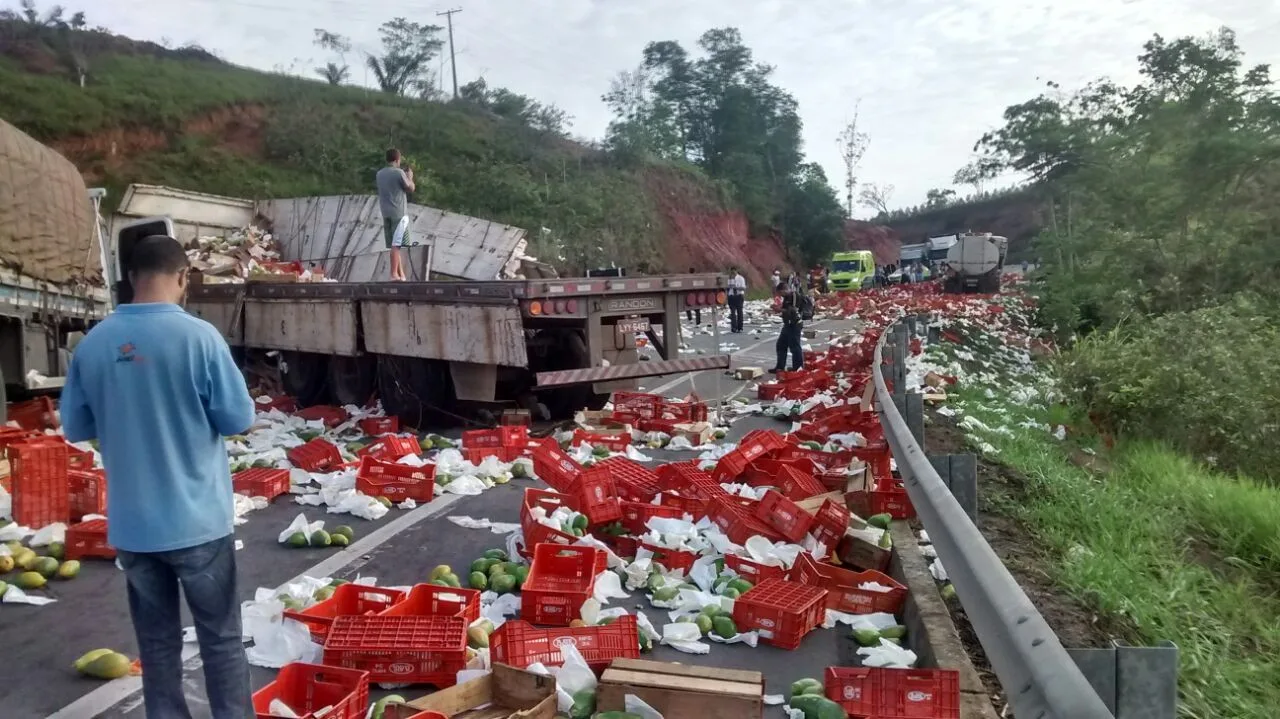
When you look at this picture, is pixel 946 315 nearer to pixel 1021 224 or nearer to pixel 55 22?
pixel 55 22

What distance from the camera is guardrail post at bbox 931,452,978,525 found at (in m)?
4.56

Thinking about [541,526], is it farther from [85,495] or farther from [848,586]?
[85,495]

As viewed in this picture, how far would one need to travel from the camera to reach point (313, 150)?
39688 mm

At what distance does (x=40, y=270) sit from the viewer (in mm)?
10133

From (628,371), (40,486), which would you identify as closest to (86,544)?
(40,486)

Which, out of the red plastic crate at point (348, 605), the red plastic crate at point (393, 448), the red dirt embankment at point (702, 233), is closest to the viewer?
the red plastic crate at point (348, 605)

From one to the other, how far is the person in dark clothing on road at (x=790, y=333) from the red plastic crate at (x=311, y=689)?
12.5 metres

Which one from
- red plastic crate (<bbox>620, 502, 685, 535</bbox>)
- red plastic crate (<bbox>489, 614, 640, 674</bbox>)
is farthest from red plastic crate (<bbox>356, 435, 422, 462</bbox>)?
red plastic crate (<bbox>489, 614, 640, 674</bbox>)

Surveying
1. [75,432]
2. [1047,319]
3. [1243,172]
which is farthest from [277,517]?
[1047,319]

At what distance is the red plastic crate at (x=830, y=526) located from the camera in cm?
581

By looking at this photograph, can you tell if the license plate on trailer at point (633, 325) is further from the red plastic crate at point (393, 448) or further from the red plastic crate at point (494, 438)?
the red plastic crate at point (393, 448)

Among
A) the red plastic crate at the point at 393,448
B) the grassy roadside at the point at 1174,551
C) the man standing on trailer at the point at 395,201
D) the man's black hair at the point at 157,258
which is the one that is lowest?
the grassy roadside at the point at 1174,551

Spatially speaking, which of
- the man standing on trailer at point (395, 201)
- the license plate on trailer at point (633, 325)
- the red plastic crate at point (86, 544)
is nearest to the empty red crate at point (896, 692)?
the red plastic crate at point (86, 544)

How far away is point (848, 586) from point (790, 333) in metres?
11.1
